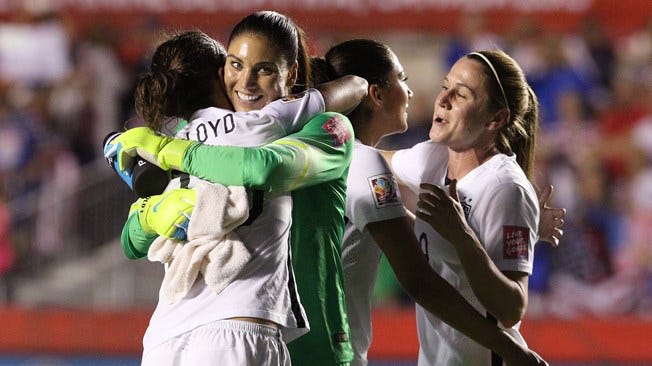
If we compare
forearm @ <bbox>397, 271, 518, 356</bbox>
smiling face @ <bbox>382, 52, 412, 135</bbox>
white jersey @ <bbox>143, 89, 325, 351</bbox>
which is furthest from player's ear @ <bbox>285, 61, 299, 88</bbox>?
forearm @ <bbox>397, 271, 518, 356</bbox>

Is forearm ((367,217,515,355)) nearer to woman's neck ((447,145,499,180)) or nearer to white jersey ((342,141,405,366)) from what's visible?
white jersey ((342,141,405,366))

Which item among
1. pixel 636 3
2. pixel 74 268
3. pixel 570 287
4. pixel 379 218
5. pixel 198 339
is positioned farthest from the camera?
pixel 636 3

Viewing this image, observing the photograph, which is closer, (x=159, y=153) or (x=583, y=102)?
(x=159, y=153)

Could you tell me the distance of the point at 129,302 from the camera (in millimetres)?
9914

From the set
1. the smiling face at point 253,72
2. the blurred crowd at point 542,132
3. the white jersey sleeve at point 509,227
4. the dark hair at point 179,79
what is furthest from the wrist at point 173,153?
the blurred crowd at point 542,132

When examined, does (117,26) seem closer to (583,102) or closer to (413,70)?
(413,70)

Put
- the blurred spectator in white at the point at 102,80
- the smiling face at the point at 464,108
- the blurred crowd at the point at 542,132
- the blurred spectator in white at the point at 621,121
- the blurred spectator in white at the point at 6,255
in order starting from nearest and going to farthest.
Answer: the smiling face at the point at 464,108 → the blurred crowd at the point at 542,132 → the blurred spectator in white at the point at 621,121 → the blurred spectator in white at the point at 6,255 → the blurred spectator in white at the point at 102,80

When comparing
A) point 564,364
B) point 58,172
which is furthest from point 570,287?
point 58,172

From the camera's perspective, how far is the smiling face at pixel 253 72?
3.13m

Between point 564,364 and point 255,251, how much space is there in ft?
22.9

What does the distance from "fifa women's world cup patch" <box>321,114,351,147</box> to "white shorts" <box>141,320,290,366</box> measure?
1.67ft

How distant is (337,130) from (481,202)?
598 mm

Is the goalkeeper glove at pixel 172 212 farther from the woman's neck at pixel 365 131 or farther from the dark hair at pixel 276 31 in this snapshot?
the woman's neck at pixel 365 131

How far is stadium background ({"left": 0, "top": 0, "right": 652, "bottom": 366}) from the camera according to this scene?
9.41 m
